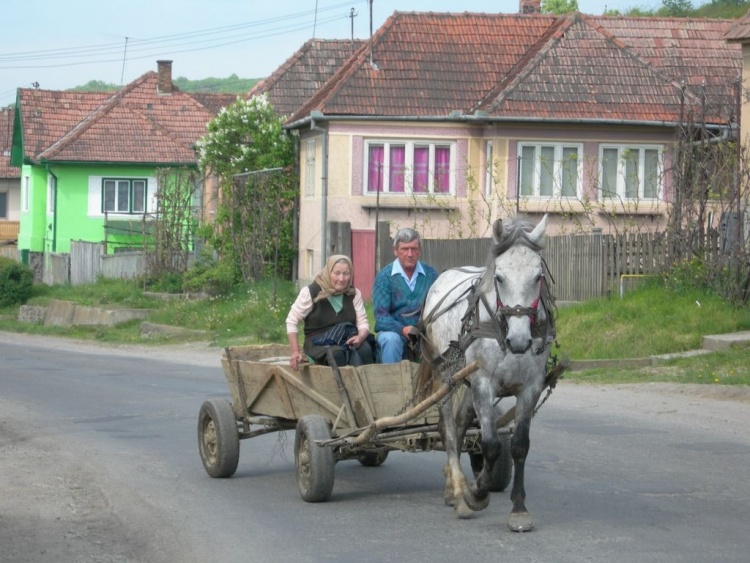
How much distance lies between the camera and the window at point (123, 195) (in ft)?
164

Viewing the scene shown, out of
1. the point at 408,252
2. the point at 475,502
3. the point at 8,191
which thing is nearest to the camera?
the point at 475,502

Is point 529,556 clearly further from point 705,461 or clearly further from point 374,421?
point 705,461

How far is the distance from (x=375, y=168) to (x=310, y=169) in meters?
2.42

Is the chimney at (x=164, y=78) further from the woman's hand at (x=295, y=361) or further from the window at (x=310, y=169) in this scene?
the woman's hand at (x=295, y=361)

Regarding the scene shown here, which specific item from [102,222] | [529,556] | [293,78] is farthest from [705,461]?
[102,222]

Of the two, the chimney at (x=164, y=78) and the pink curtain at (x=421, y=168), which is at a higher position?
the chimney at (x=164, y=78)

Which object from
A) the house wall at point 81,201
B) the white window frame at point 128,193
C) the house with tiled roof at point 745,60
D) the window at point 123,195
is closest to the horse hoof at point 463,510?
the house with tiled roof at point 745,60

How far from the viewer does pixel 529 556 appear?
23.6 ft

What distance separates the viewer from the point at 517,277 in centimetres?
778

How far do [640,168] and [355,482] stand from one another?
22715 millimetres

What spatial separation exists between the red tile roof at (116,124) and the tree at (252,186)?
14.9 metres

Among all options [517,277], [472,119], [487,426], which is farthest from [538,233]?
[472,119]

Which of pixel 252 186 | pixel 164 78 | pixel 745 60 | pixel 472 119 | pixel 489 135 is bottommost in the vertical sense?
pixel 252 186

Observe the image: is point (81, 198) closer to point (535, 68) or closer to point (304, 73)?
point (304, 73)
